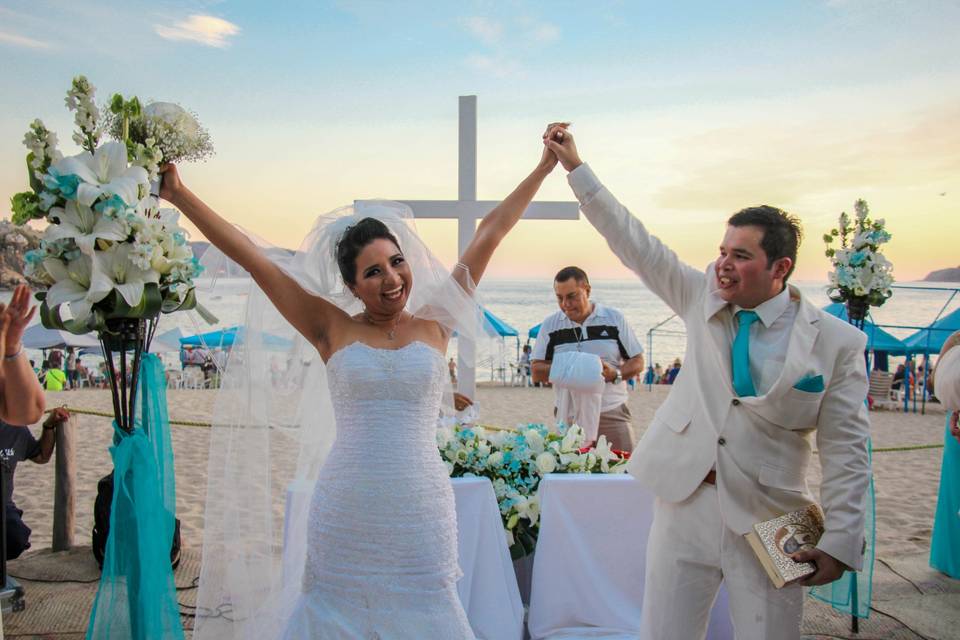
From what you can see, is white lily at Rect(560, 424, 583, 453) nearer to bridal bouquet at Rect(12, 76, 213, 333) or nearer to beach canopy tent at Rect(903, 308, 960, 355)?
bridal bouquet at Rect(12, 76, 213, 333)

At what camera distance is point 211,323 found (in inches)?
132

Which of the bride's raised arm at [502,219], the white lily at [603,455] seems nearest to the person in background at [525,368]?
the white lily at [603,455]

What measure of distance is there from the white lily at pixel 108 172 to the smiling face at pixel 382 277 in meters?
0.83

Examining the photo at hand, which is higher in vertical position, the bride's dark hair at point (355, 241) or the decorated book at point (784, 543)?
the bride's dark hair at point (355, 241)

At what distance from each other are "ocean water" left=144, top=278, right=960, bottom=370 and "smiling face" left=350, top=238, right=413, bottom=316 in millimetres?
520

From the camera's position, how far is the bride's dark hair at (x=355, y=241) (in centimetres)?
316

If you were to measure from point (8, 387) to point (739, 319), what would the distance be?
277cm

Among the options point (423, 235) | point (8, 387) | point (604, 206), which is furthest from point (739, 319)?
point (8, 387)

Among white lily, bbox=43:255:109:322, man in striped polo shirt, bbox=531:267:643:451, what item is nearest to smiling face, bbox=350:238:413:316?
white lily, bbox=43:255:109:322

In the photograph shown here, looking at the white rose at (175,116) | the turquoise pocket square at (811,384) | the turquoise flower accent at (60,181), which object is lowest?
the turquoise pocket square at (811,384)

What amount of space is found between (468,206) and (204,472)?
677 centimetres

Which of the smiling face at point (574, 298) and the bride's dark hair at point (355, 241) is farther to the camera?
the smiling face at point (574, 298)

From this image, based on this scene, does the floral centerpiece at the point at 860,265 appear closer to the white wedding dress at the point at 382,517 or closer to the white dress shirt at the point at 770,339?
the white dress shirt at the point at 770,339

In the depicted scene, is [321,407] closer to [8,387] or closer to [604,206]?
[8,387]
